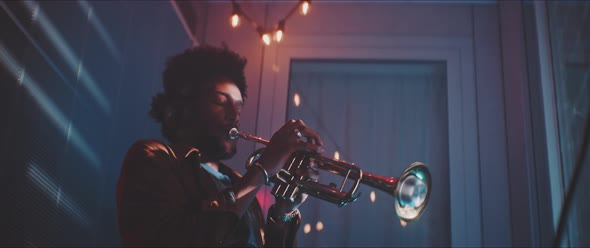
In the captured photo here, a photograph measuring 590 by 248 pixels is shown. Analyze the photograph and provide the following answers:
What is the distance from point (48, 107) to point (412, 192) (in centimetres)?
142

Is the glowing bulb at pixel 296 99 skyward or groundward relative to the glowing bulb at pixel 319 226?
skyward

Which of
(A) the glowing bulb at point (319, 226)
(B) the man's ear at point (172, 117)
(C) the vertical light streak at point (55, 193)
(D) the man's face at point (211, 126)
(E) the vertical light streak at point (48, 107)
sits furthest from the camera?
(A) the glowing bulb at point (319, 226)

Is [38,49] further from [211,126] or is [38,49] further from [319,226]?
[319,226]

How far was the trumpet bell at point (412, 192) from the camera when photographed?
7.18 ft

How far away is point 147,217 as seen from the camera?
1774 mm

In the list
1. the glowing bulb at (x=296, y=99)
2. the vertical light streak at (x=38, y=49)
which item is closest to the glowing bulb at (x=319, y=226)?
the glowing bulb at (x=296, y=99)

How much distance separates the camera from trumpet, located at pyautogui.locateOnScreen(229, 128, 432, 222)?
6.81 ft

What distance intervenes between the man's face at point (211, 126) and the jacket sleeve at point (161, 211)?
1.25ft

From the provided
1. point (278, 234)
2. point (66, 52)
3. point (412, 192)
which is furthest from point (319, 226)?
point (66, 52)

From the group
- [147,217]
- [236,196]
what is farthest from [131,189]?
[236,196]

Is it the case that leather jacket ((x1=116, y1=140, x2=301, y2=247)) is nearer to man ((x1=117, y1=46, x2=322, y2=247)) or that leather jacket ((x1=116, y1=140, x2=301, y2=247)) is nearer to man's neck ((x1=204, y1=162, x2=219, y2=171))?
man ((x1=117, y1=46, x2=322, y2=247))

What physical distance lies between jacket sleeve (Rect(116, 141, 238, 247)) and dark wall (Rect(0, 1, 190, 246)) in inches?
12.2

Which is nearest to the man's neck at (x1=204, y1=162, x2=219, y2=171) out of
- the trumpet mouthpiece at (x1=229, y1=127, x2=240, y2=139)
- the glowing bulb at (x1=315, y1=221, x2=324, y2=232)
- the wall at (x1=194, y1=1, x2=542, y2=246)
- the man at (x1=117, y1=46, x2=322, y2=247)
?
the man at (x1=117, y1=46, x2=322, y2=247)

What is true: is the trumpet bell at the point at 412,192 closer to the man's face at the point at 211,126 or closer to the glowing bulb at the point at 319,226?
the man's face at the point at 211,126
